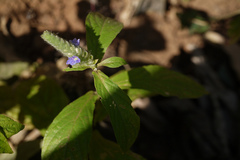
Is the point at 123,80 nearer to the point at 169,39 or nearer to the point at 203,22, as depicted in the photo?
the point at 169,39

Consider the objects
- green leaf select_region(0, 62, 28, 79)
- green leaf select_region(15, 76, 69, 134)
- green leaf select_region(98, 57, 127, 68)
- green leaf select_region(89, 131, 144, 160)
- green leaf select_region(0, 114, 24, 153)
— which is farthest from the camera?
green leaf select_region(0, 62, 28, 79)

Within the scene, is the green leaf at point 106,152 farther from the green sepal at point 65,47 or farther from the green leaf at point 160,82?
the green sepal at point 65,47

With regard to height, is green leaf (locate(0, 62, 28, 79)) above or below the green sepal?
below

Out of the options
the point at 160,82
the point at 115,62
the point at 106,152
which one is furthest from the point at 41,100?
the point at 160,82

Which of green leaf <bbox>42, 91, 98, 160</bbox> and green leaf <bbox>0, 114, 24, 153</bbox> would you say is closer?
green leaf <bbox>0, 114, 24, 153</bbox>

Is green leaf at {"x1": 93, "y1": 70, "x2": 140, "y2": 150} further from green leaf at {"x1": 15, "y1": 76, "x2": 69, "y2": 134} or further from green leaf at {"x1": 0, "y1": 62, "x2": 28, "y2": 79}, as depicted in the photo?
green leaf at {"x1": 0, "y1": 62, "x2": 28, "y2": 79}

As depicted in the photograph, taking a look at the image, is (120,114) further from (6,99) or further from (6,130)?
(6,99)

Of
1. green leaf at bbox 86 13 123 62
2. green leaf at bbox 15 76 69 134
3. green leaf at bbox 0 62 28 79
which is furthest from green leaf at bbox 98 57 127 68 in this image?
green leaf at bbox 0 62 28 79

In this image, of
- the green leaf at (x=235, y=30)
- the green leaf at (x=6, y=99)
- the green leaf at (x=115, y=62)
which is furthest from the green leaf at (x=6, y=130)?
the green leaf at (x=235, y=30)
